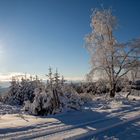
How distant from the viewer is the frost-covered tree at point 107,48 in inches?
1060

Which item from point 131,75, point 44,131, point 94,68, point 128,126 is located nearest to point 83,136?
point 44,131

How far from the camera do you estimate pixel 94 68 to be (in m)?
27.3

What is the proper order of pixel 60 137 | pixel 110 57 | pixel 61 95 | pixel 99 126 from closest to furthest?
pixel 60 137 → pixel 99 126 → pixel 61 95 → pixel 110 57

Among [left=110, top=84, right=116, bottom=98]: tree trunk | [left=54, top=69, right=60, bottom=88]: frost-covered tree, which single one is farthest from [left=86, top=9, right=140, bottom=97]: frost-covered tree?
[left=54, top=69, right=60, bottom=88]: frost-covered tree

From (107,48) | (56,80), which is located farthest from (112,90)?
(56,80)

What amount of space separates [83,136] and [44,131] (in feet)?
4.90

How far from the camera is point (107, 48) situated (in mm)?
26766

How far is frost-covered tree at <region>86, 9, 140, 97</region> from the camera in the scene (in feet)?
88.3

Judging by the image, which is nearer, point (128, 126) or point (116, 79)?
point (128, 126)

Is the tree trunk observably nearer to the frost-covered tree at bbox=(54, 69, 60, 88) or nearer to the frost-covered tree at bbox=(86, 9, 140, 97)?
the frost-covered tree at bbox=(86, 9, 140, 97)

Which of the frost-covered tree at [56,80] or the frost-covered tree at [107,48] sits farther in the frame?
the frost-covered tree at [107,48]

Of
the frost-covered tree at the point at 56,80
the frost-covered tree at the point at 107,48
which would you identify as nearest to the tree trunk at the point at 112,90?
the frost-covered tree at the point at 107,48

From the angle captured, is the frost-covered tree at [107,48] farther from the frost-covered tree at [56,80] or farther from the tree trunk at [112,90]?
the frost-covered tree at [56,80]

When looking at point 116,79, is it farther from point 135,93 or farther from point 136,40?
point 135,93
